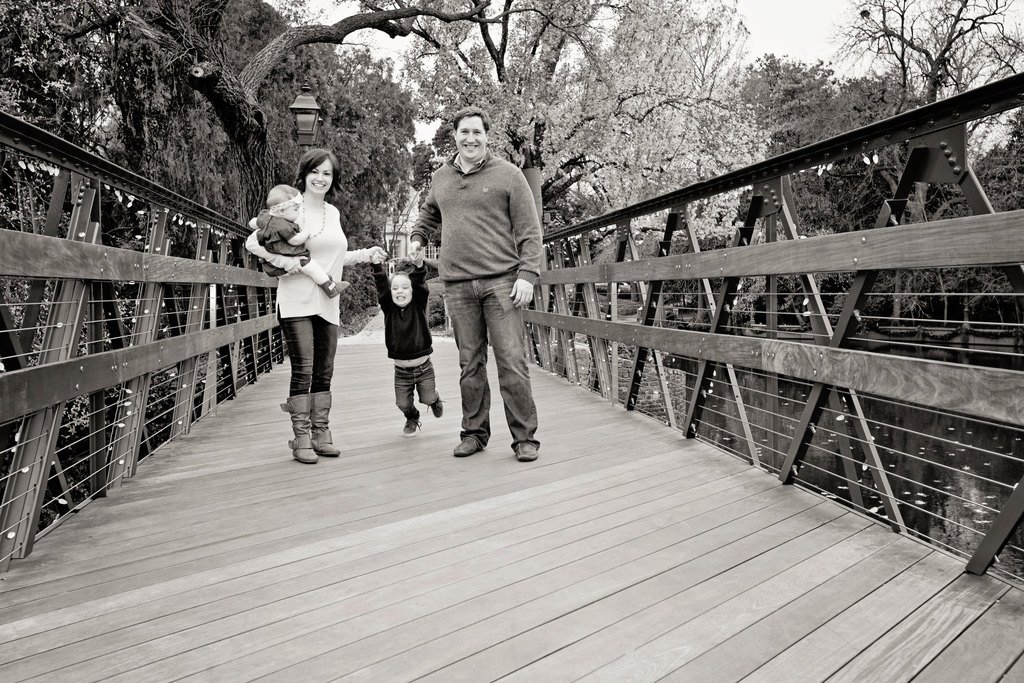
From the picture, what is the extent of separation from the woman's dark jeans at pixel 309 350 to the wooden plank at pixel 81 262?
645 millimetres

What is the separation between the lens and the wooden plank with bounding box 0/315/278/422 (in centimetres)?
221

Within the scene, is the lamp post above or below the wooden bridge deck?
above

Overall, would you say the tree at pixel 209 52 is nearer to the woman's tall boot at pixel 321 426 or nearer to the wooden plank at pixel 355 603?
the woman's tall boot at pixel 321 426

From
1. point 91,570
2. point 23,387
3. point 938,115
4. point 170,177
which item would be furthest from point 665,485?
point 170,177

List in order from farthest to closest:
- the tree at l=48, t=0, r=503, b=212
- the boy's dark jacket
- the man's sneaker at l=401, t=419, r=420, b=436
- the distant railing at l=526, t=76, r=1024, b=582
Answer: the tree at l=48, t=0, r=503, b=212
the man's sneaker at l=401, t=419, r=420, b=436
the boy's dark jacket
the distant railing at l=526, t=76, r=1024, b=582

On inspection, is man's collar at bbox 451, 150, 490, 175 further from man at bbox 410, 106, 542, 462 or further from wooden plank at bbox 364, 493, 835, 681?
wooden plank at bbox 364, 493, 835, 681

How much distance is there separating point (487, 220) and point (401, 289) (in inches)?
28.3

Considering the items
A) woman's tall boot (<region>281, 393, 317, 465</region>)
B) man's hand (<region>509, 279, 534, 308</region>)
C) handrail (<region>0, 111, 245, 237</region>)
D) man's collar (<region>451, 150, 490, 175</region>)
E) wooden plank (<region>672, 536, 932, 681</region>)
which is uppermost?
man's collar (<region>451, 150, 490, 175</region>)

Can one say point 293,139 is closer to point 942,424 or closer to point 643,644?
point 942,424

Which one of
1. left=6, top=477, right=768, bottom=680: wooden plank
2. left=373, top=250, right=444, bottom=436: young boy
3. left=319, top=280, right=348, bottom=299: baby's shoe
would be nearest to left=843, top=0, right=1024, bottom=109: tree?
left=373, top=250, right=444, bottom=436: young boy

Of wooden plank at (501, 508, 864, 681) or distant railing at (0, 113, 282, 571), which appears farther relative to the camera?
distant railing at (0, 113, 282, 571)

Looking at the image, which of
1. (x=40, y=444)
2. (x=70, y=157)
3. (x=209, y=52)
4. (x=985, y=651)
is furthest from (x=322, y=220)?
(x=209, y=52)

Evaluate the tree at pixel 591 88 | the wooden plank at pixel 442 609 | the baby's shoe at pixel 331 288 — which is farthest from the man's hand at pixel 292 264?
the tree at pixel 591 88

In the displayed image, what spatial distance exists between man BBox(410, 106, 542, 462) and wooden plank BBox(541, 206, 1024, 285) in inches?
36.4
